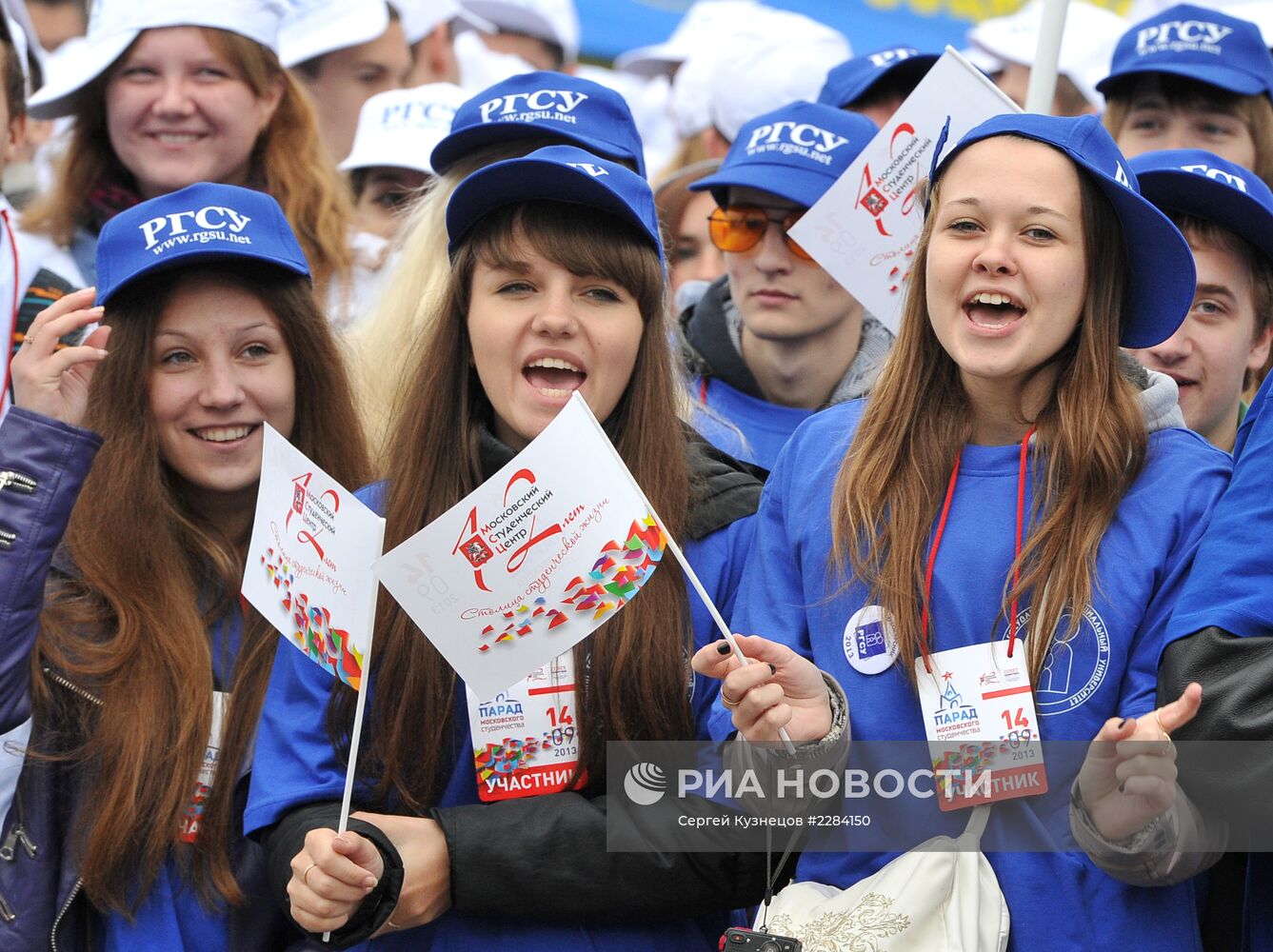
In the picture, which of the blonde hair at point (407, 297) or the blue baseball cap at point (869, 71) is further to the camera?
the blue baseball cap at point (869, 71)

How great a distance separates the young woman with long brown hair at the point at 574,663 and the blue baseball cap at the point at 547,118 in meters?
0.78

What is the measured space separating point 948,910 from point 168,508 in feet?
6.34

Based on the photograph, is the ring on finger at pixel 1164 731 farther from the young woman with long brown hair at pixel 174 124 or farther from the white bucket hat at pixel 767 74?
the white bucket hat at pixel 767 74

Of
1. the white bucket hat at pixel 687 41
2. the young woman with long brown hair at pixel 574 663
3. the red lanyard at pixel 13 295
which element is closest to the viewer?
the young woman with long brown hair at pixel 574 663

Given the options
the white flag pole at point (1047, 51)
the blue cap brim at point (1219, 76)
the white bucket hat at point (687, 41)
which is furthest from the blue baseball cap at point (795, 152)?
the white bucket hat at point (687, 41)

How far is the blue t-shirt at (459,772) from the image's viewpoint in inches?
124

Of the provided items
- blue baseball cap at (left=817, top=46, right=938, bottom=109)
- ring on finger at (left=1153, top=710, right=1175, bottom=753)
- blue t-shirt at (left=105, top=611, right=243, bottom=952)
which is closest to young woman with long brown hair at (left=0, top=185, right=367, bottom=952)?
blue t-shirt at (left=105, top=611, right=243, bottom=952)

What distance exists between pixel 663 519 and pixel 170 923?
1258 millimetres

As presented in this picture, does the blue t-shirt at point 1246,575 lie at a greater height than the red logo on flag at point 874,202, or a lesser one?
lesser

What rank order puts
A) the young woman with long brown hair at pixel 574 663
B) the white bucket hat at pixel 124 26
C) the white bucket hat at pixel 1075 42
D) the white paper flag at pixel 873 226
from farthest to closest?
the white bucket hat at pixel 1075 42 < the white bucket hat at pixel 124 26 < the white paper flag at pixel 873 226 < the young woman with long brown hair at pixel 574 663

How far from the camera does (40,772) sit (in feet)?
11.2

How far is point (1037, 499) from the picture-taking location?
2.91 metres

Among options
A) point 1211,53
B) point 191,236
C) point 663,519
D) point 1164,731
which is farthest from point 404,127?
point 1164,731

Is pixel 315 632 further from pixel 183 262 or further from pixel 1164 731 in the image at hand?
pixel 1164 731
